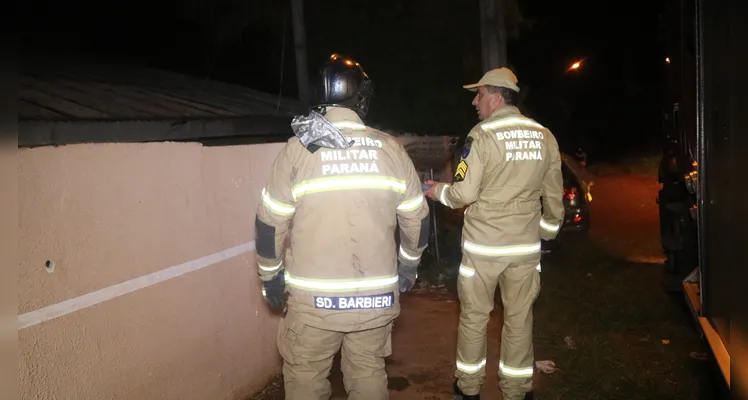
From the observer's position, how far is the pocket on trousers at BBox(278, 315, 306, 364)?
3.10 meters

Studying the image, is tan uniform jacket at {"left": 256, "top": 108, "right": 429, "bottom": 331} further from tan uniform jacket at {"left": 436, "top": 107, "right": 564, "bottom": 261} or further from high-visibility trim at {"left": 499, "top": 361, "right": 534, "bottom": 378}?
high-visibility trim at {"left": 499, "top": 361, "right": 534, "bottom": 378}

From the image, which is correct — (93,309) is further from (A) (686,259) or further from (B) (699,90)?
(A) (686,259)

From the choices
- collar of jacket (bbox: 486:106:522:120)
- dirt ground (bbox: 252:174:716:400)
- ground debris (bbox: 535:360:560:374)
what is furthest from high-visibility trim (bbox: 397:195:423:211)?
ground debris (bbox: 535:360:560:374)

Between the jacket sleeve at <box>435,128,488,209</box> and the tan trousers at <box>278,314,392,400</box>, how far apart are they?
44.3 inches

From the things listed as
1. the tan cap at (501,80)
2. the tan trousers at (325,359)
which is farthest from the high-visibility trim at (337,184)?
the tan cap at (501,80)

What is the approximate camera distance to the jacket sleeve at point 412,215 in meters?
3.27

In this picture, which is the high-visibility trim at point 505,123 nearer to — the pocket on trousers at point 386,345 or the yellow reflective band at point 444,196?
the yellow reflective band at point 444,196

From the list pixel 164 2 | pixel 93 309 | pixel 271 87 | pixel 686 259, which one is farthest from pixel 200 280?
pixel 271 87

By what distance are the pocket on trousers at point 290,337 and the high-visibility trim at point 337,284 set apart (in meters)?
0.20

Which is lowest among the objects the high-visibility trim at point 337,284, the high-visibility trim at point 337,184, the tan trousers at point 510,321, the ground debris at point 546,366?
the ground debris at point 546,366

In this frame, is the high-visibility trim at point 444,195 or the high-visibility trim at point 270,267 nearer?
the high-visibility trim at point 270,267

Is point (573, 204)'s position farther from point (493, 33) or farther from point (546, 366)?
point (546, 366)

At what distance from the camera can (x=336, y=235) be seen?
301 cm

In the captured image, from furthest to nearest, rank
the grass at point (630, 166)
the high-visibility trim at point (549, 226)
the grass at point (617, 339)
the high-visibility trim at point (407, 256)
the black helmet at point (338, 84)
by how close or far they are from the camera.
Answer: the grass at point (630, 166) → the grass at point (617, 339) → the high-visibility trim at point (549, 226) → the high-visibility trim at point (407, 256) → the black helmet at point (338, 84)
